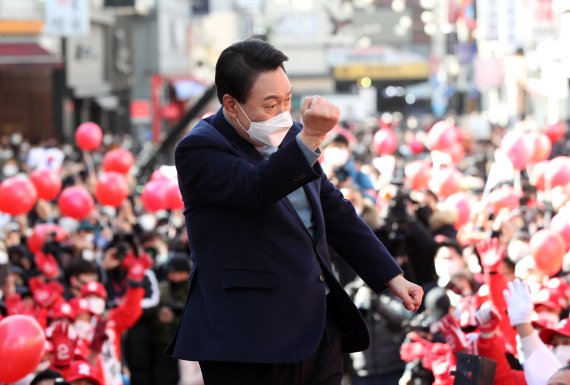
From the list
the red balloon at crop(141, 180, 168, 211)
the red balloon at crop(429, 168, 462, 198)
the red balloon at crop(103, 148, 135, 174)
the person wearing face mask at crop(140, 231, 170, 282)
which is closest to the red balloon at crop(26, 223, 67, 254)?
the person wearing face mask at crop(140, 231, 170, 282)

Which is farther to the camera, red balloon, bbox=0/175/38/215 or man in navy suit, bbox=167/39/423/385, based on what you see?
red balloon, bbox=0/175/38/215

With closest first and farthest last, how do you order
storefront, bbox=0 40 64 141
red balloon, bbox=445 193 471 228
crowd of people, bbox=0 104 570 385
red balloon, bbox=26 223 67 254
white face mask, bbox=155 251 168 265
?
crowd of people, bbox=0 104 570 385 < white face mask, bbox=155 251 168 265 < red balloon, bbox=26 223 67 254 < red balloon, bbox=445 193 471 228 < storefront, bbox=0 40 64 141

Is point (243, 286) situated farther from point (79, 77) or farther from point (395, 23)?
point (395, 23)

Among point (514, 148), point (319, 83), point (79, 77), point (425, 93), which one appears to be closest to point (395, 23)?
point (425, 93)

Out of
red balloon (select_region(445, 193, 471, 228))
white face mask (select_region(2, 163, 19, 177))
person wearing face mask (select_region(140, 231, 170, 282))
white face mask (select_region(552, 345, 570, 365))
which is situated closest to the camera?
white face mask (select_region(552, 345, 570, 365))

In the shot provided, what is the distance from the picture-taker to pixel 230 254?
3.83m

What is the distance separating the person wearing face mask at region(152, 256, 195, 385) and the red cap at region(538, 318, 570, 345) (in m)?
3.53

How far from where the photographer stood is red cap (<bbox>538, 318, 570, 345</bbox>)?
592 cm

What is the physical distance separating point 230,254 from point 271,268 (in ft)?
0.43

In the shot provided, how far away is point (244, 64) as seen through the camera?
3.83 meters

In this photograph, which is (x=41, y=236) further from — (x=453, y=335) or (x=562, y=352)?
(x=562, y=352)

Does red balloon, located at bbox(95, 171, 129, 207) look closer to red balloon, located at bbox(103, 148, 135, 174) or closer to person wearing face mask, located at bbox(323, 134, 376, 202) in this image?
A: person wearing face mask, located at bbox(323, 134, 376, 202)

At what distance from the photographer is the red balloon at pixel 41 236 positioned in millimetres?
11438

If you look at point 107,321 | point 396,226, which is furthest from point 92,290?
point 396,226
